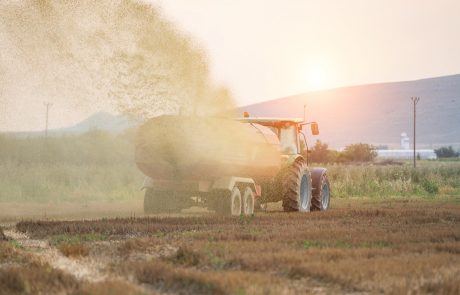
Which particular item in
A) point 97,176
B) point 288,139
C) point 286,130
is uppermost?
point 286,130

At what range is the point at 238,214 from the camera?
2225cm

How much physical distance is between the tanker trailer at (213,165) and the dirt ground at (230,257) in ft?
8.13

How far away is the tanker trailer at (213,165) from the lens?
20.8m

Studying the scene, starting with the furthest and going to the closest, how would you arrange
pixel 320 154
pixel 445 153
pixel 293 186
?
pixel 445 153 → pixel 320 154 → pixel 293 186

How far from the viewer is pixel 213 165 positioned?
68.5ft

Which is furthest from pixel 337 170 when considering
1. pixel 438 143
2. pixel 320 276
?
pixel 438 143

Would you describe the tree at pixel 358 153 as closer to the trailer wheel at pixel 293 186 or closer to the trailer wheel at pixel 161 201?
the trailer wheel at pixel 293 186

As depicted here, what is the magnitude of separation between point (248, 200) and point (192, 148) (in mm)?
2980

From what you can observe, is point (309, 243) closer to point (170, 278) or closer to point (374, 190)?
point (170, 278)

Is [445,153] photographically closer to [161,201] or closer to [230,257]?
[161,201]

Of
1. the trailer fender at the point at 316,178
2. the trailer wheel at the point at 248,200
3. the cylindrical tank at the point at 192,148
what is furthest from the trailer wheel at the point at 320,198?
the cylindrical tank at the point at 192,148

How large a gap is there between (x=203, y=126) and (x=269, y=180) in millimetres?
3862

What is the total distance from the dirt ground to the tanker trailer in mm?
2478

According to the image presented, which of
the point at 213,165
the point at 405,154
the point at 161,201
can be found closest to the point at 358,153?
the point at 405,154
